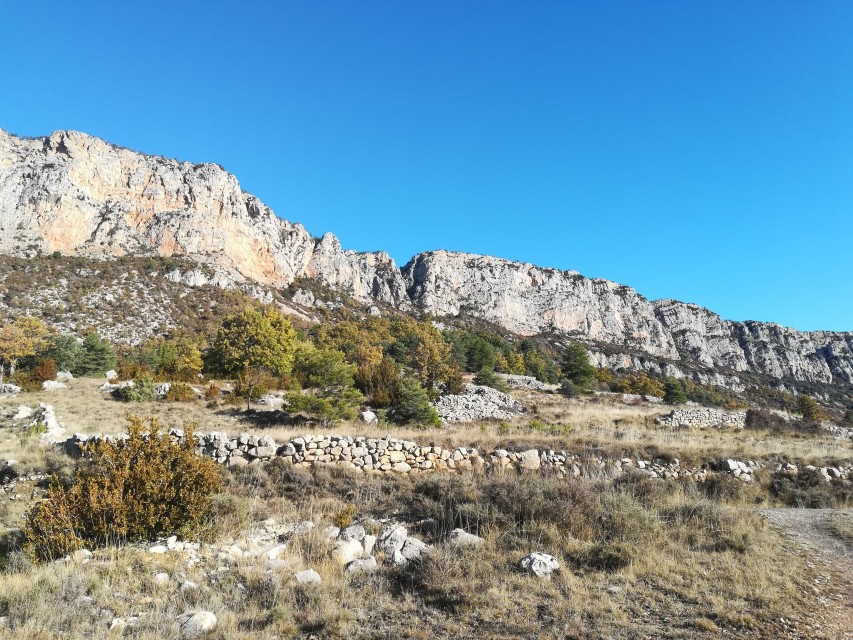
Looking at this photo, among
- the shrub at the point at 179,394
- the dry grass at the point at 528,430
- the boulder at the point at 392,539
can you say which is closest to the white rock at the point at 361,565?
the boulder at the point at 392,539

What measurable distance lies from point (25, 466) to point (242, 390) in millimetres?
14242

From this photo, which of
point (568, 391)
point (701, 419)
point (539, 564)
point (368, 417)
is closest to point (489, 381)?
point (568, 391)

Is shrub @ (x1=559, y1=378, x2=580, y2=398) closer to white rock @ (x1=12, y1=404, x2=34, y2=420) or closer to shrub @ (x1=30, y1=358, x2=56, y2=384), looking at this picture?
white rock @ (x1=12, y1=404, x2=34, y2=420)

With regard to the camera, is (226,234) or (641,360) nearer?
(226,234)

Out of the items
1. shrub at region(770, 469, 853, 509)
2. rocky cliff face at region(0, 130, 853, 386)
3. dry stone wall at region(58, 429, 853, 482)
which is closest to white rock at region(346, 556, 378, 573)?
dry stone wall at region(58, 429, 853, 482)

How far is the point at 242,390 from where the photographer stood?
23125mm

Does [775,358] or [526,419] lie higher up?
[775,358]

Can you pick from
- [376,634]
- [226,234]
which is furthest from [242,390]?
[226,234]

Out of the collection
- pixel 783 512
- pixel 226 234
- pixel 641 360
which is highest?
pixel 226 234

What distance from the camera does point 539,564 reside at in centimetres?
542

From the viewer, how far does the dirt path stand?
4.32 meters

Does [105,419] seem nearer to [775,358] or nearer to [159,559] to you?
[159,559]

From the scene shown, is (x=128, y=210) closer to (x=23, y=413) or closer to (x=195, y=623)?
(x=23, y=413)

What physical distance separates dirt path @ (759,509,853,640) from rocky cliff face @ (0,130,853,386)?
80558mm
